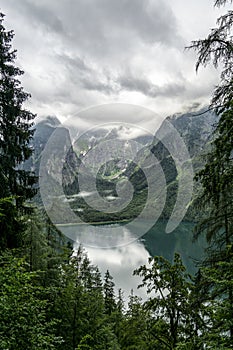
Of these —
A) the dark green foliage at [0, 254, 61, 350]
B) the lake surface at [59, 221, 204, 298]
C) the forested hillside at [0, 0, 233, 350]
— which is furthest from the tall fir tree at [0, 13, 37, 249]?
the lake surface at [59, 221, 204, 298]

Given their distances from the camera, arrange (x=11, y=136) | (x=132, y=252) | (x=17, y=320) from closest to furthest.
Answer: (x=17, y=320) → (x=11, y=136) → (x=132, y=252)

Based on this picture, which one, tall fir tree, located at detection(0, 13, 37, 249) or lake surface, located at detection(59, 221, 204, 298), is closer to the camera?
tall fir tree, located at detection(0, 13, 37, 249)

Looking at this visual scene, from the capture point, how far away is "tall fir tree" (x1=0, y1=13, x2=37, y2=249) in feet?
24.0

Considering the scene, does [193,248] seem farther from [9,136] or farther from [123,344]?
[9,136]

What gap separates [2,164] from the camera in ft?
24.7

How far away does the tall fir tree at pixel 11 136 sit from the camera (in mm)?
7324

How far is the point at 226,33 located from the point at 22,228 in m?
6.87

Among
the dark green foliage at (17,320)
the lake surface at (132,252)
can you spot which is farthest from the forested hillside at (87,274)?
the lake surface at (132,252)

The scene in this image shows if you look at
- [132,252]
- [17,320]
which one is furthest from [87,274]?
[132,252]

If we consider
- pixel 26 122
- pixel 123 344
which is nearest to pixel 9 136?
pixel 26 122

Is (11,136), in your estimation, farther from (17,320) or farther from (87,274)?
(87,274)

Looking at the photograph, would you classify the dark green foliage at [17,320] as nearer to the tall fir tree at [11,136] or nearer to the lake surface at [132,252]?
the tall fir tree at [11,136]

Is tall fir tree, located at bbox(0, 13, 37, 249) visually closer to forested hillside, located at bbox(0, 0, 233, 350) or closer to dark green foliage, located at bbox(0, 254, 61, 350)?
forested hillside, located at bbox(0, 0, 233, 350)

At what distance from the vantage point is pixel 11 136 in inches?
309
